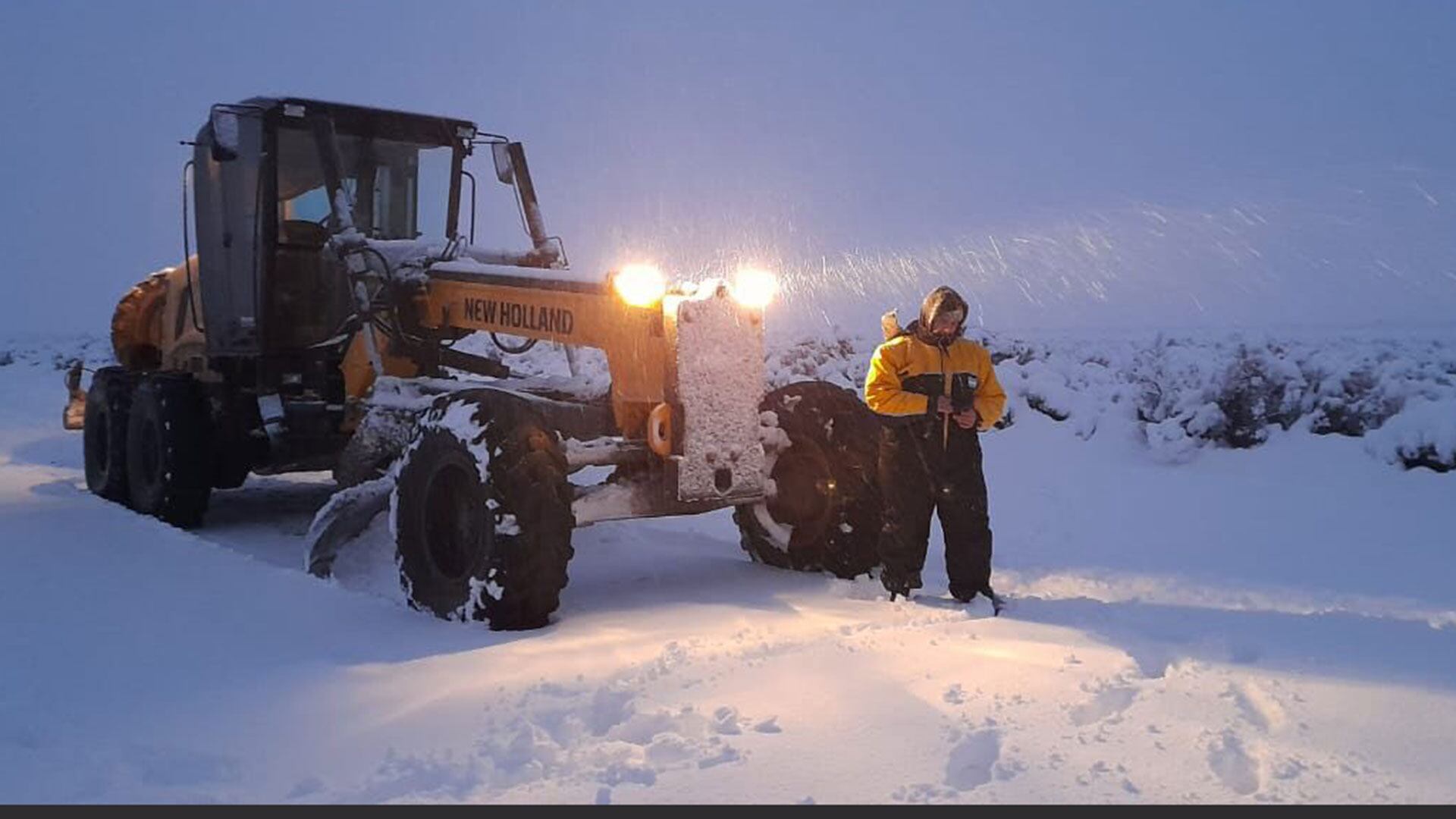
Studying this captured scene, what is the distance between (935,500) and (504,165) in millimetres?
4167

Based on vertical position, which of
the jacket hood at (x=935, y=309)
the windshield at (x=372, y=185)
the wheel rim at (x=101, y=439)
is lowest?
the wheel rim at (x=101, y=439)

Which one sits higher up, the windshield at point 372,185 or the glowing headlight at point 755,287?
the windshield at point 372,185

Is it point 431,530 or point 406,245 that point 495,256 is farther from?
point 431,530

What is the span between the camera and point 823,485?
6.48 m

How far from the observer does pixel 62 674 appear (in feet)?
14.5

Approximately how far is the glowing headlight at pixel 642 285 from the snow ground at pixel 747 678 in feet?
4.80

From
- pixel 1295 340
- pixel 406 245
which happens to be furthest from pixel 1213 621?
pixel 1295 340

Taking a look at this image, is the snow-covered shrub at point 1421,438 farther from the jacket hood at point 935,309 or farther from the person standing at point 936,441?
the jacket hood at point 935,309

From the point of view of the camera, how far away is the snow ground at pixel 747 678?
3201 millimetres

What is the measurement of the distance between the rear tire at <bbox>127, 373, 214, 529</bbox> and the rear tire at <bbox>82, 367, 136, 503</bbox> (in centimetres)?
63

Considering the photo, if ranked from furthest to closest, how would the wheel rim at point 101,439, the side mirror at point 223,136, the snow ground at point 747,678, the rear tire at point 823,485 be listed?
1. the wheel rim at point 101,439
2. the side mirror at point 223,136
3. the rear tire at point 823,485
4. the snow ground at point 747,678

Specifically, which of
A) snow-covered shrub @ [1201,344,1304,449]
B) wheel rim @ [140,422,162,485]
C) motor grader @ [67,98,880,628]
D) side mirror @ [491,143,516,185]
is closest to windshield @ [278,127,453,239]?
motor grader @ [67,98,880,628]

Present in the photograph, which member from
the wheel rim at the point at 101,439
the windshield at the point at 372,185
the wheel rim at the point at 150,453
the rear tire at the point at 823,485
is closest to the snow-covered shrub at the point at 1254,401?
the rear tire at the point at 823,485

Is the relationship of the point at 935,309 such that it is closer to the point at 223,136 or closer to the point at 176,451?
the point at 223,136
